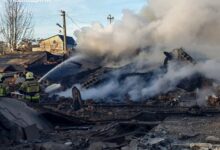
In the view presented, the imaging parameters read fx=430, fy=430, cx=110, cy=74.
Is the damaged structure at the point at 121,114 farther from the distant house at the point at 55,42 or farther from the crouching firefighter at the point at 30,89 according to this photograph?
the distant house at the point at 55,42

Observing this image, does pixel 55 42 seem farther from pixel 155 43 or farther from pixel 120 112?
pixel 120 112

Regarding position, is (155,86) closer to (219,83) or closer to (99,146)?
(219,83)

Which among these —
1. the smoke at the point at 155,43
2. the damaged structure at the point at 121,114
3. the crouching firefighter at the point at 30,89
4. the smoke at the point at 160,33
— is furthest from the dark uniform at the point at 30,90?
the smoke at the point at 160,33

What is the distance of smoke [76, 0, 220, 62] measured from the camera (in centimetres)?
1956

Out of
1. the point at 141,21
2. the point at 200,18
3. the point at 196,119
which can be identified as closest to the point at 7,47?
the point at 141,21

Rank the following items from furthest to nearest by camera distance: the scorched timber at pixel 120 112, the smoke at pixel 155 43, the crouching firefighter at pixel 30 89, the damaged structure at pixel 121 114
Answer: the smoke at pixel 155 43 → the crouching firefighter at pixel 30 89 → the scorched timber at pixel 120 112 → the damaged structure at pixel 121 114

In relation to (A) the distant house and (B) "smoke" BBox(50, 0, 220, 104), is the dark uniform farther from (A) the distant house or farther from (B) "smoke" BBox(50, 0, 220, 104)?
(A) the distant house

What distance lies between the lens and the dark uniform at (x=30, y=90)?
13.2 meters

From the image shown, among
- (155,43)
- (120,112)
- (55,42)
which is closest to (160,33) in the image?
(155,43)

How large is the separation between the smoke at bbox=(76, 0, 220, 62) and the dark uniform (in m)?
7.95

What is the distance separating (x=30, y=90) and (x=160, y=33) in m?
9.28

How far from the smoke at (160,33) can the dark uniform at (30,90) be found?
7946 mm

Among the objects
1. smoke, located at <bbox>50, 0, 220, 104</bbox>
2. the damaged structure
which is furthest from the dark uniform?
smoke, located at <bbox>50, 0, 220, 104</bbox>

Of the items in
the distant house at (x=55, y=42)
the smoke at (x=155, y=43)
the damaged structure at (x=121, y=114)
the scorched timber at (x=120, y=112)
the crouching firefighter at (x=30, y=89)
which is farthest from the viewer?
the distant house at (x=55, y=42)
